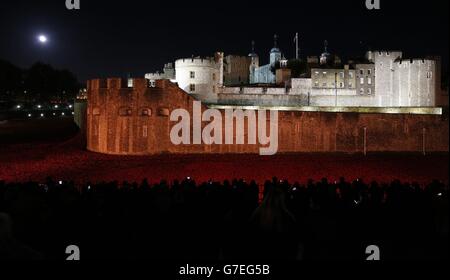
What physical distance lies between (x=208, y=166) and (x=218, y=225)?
23028mm

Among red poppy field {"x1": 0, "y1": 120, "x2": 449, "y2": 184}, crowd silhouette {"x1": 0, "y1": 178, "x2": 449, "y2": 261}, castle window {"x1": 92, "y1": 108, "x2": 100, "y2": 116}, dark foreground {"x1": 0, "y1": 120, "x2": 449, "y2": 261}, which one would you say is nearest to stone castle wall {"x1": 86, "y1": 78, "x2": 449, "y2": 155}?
castle window {"x1": 92, "y1": 108, "x2": 100, "y2": 116}

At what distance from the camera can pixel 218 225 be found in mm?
9742

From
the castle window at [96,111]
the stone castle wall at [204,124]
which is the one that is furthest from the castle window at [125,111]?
the castle window at [96,111]

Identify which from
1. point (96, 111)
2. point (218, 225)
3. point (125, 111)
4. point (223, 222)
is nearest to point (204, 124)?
point (125, 111)

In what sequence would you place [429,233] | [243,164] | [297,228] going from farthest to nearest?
[243,164]
[429,233]
[297,228]

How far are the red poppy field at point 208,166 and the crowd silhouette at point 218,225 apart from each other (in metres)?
17.9

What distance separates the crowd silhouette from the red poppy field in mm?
17898

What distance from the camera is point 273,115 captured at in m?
35.8

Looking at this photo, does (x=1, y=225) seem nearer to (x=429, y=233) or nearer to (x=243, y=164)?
(x=429, y=233)

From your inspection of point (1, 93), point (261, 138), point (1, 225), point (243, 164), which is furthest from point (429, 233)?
point (1, 93)

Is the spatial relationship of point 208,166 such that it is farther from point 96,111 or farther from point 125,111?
point 96,111

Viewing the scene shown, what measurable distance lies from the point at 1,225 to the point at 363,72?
76.2 meters

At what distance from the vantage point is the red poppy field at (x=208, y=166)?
102 feet
